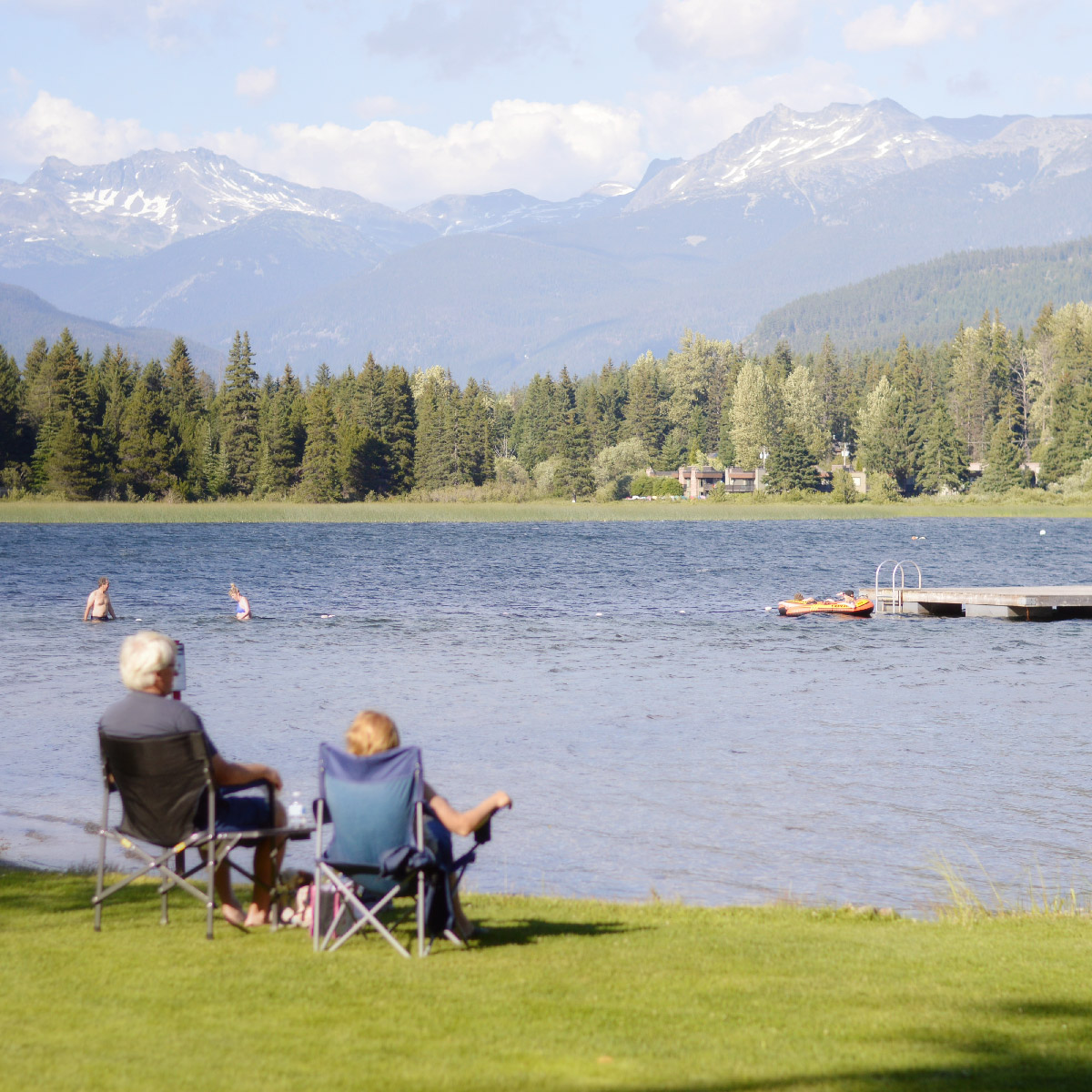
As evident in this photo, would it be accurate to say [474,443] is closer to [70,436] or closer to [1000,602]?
[70,436]

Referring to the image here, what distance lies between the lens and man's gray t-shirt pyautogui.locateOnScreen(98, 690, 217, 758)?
25.4 feet

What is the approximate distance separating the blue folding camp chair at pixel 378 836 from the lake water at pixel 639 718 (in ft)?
12.0

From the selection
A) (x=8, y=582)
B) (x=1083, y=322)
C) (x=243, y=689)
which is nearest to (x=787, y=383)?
(x=1083, y=322)

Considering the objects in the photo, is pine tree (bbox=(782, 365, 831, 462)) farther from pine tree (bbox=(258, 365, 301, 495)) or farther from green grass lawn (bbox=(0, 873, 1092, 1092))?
green grass lawn (bbox=(0, 873, 1092, 1092))

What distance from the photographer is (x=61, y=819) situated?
1371 centimetres

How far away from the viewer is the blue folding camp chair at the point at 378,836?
7.41 m

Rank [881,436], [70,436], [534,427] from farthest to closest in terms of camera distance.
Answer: [534,427] < [881,436] < [70,436]

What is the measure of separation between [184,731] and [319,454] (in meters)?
108

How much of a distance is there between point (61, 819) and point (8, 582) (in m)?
41.9

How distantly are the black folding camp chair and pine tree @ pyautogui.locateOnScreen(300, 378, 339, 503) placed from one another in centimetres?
10686

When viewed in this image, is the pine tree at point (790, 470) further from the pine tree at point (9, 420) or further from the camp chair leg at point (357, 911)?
the camp chair leg at point (357, 911)

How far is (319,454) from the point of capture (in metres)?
114

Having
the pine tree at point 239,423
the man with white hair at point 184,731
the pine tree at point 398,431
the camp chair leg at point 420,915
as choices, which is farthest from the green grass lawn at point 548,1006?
the pine tree at point 398,431

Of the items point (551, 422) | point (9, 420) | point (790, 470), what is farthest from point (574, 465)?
point (9, 420)
